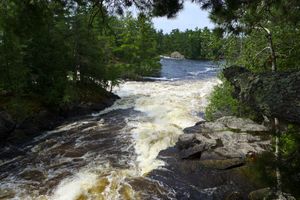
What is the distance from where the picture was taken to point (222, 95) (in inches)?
700

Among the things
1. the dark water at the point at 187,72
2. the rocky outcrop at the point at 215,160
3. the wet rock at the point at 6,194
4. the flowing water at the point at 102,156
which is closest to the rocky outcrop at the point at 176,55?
the dark water at the point at 187,72

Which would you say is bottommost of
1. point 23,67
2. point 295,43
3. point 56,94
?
point 56,94

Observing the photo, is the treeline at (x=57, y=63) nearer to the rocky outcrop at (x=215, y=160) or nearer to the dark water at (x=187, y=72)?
the rocky outcrop at (x=215, y=160)

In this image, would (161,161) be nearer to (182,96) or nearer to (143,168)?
(143,168)

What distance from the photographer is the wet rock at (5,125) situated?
16.4 metres

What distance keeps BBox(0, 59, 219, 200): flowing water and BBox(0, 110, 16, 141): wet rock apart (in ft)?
3.95

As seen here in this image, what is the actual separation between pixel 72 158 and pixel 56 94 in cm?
804

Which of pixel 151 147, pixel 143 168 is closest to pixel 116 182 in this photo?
pixel 143 168

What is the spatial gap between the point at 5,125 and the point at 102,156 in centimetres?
590

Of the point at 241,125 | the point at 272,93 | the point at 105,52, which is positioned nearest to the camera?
the point at 272,93

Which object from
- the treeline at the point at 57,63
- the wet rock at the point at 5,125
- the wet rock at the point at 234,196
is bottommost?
the wet rock at the point at 234,196

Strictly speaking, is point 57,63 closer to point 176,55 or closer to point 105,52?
point 105,52

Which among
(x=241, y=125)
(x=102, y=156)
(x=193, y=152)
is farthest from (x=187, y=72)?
(x=102, y=156)

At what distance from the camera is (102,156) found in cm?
1420
